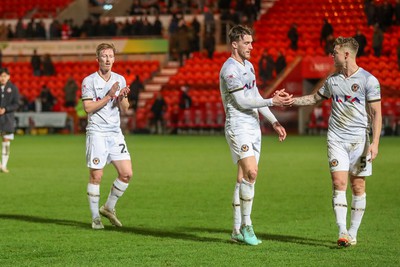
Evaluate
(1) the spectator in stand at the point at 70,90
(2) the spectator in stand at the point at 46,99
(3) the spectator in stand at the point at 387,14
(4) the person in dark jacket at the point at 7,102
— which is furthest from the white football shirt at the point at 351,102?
(2) the spectator in stand at the point at 46,99

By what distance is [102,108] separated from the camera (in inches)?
449

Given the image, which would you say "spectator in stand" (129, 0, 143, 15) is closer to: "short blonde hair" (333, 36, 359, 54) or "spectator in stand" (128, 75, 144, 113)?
"spectator in stand" (128, 75, 144, 113)

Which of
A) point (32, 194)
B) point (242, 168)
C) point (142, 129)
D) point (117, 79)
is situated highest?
point (117, 79)

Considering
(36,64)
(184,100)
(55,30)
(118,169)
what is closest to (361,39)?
(184,100)

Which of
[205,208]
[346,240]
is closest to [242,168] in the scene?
[346,240]

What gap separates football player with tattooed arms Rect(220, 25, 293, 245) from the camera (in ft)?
32.4

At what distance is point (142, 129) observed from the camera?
3912 cm

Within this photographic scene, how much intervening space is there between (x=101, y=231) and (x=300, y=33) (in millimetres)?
30161

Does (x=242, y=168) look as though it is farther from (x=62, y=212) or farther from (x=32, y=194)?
(x=32, y=194)

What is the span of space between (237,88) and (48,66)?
34.1 meters

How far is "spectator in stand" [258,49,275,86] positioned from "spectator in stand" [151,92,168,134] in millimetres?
4045

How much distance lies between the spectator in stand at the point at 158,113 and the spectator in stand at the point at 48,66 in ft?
22.6

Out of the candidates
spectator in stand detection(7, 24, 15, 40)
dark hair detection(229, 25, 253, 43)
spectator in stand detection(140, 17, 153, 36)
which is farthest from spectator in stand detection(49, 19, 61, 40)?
dark hair detection(229, 25, 253, 43)

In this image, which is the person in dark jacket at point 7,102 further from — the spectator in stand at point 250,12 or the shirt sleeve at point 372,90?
the spectator in stand at point 250,12
